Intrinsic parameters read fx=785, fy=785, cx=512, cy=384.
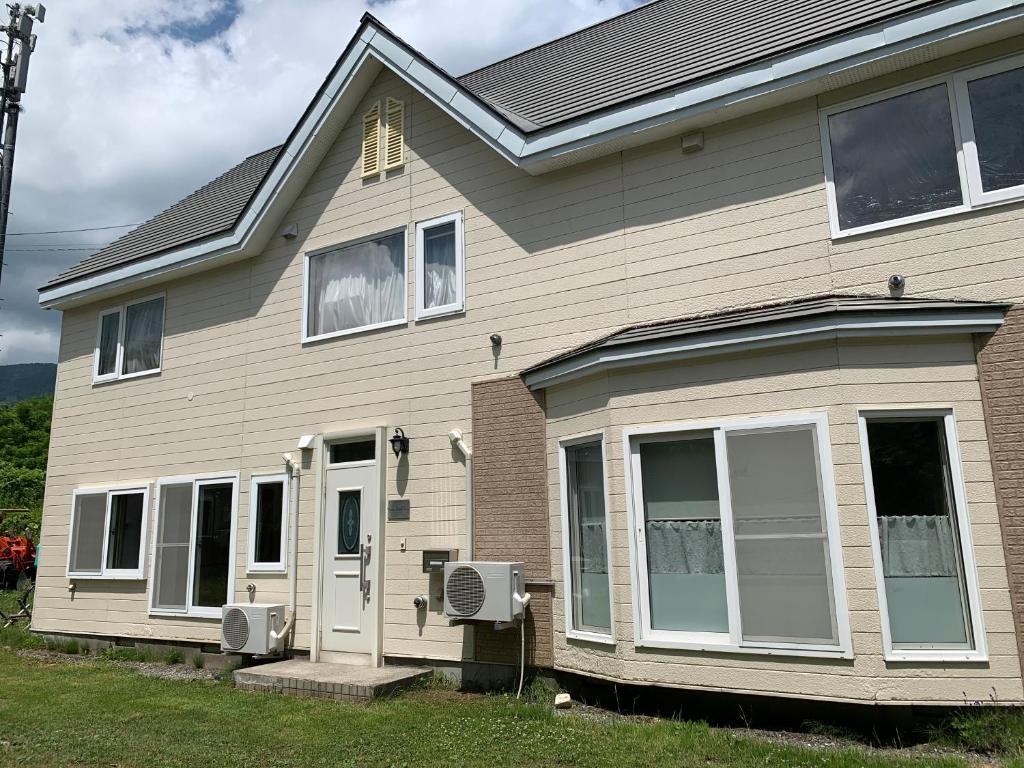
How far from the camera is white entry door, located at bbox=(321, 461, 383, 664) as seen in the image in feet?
29.3

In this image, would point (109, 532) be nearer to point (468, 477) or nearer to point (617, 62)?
point (468, 477)

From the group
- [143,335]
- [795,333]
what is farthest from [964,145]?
[143,335]

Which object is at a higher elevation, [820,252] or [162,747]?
[820,252]

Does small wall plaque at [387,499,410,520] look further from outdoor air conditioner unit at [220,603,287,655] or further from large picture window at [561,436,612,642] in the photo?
large picture window at [561,436,612,642]

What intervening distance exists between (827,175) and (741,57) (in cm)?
152

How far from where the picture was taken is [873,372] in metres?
6.05

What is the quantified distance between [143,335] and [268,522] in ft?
13.8

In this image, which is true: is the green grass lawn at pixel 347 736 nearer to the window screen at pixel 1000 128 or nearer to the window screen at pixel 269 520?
the window screen at pixel 269 520

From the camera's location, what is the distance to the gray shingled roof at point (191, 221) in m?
11.9

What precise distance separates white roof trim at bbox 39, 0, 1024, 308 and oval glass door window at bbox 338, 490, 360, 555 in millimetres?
3842

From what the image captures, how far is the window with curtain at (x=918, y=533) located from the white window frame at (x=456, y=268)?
4.60 m

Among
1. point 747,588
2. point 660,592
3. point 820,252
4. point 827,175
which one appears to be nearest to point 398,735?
point 660,592

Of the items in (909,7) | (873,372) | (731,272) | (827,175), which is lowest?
(873,372)

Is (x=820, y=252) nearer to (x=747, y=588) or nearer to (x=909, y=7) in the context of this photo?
(x=909, y=7)
